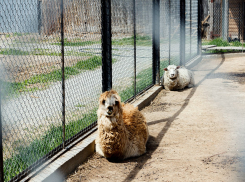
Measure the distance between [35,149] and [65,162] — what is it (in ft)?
1.58

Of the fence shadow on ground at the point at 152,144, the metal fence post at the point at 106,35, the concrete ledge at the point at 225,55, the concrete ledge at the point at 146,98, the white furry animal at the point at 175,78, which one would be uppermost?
the metal fence post at the point at 106,35

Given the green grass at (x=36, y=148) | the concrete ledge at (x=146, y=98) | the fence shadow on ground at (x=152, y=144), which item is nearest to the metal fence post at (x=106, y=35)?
the green grass at (x=36, y=148)

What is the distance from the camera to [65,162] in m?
4.38

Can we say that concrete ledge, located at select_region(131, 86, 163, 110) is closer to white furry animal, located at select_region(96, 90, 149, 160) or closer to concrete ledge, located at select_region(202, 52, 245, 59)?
white furry animal, located at select_region(96, 90, 149, 160)

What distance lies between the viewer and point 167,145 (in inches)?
220

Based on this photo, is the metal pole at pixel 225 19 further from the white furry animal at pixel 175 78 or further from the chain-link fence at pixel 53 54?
the chain-link fence at pixel 53 54

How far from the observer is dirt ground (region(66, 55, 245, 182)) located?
4.52 m

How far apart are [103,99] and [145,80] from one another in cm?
479

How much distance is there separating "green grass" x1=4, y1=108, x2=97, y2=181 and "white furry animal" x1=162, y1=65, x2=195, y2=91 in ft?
13.9

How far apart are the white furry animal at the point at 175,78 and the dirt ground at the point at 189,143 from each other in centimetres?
22

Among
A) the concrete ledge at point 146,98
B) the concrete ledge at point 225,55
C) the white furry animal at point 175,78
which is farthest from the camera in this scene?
the concrete ledge at point 225,55

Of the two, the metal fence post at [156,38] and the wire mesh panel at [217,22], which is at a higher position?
the wire mesh panel at [217,22]

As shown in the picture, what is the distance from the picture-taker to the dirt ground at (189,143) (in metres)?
4.52

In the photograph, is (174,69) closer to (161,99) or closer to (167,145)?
(161,99)
